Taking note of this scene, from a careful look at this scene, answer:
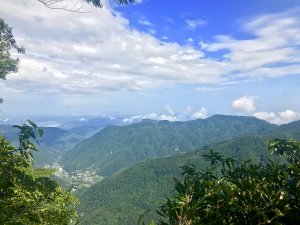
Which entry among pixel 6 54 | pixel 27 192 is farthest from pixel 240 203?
pixel 6 54

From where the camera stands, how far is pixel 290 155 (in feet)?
26.3

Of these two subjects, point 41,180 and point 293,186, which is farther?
point 41,180

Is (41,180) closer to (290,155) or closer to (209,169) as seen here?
(209,169)

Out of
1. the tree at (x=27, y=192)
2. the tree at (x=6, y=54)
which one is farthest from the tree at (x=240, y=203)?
the tree at (x=6, y=54)

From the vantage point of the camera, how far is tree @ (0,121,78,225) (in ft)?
21.0

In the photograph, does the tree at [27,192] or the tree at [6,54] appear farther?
the tree at [6,54]

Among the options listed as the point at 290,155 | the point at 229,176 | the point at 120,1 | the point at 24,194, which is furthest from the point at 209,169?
the point at 24,194

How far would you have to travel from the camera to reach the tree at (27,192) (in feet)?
21.0

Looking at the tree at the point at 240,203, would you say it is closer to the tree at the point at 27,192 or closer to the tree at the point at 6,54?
the tree at the point at 27,192

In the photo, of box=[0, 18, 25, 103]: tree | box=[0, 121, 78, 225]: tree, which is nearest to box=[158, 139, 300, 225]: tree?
box=[0, 121, 78, 225]: tree

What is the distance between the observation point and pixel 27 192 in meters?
16.8

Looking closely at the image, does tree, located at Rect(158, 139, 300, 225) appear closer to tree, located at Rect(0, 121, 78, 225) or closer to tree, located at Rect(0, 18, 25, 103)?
tree, located at Rect(0, 121, 78, 225)

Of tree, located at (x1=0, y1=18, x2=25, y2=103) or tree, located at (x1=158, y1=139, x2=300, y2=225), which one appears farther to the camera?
tree, located at (x1=0, y1=18, x2=25, y2=103)

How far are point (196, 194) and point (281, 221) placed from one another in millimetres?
1401
